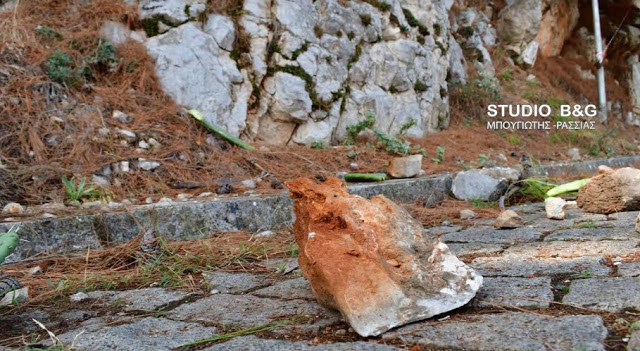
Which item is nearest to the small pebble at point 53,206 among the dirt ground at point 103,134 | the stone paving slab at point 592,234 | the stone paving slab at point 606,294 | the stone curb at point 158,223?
the dirt ground at point 103,134

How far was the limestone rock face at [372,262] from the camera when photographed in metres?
1.35

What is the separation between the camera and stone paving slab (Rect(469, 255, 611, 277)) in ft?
5.40

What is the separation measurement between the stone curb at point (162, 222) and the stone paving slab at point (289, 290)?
101 centimetres

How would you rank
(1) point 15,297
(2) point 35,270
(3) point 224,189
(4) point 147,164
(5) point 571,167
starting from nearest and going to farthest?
1. (1) point 15,297
2. (2) point 35,270
3. (3) point 224,189
4. (4) point 147,164
5. (5) point 571,167

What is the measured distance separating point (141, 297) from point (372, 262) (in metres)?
0.90

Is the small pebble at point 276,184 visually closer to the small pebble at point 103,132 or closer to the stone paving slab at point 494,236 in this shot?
the small pebble at point 103,132

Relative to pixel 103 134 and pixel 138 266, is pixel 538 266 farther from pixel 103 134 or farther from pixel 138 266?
pixel 103 134

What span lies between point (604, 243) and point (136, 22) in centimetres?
444

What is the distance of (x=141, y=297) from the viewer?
1900mm

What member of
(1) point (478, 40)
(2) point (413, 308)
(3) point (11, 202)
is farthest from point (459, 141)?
(2) point (413, 308)

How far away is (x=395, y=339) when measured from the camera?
1260 millimetres

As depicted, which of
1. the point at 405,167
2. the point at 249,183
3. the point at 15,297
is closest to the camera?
the point at 15,297

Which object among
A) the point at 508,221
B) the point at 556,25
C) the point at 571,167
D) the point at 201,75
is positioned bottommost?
the point at 571,167

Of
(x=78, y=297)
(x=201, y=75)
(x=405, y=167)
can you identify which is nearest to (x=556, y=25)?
(x=405, y=167)
